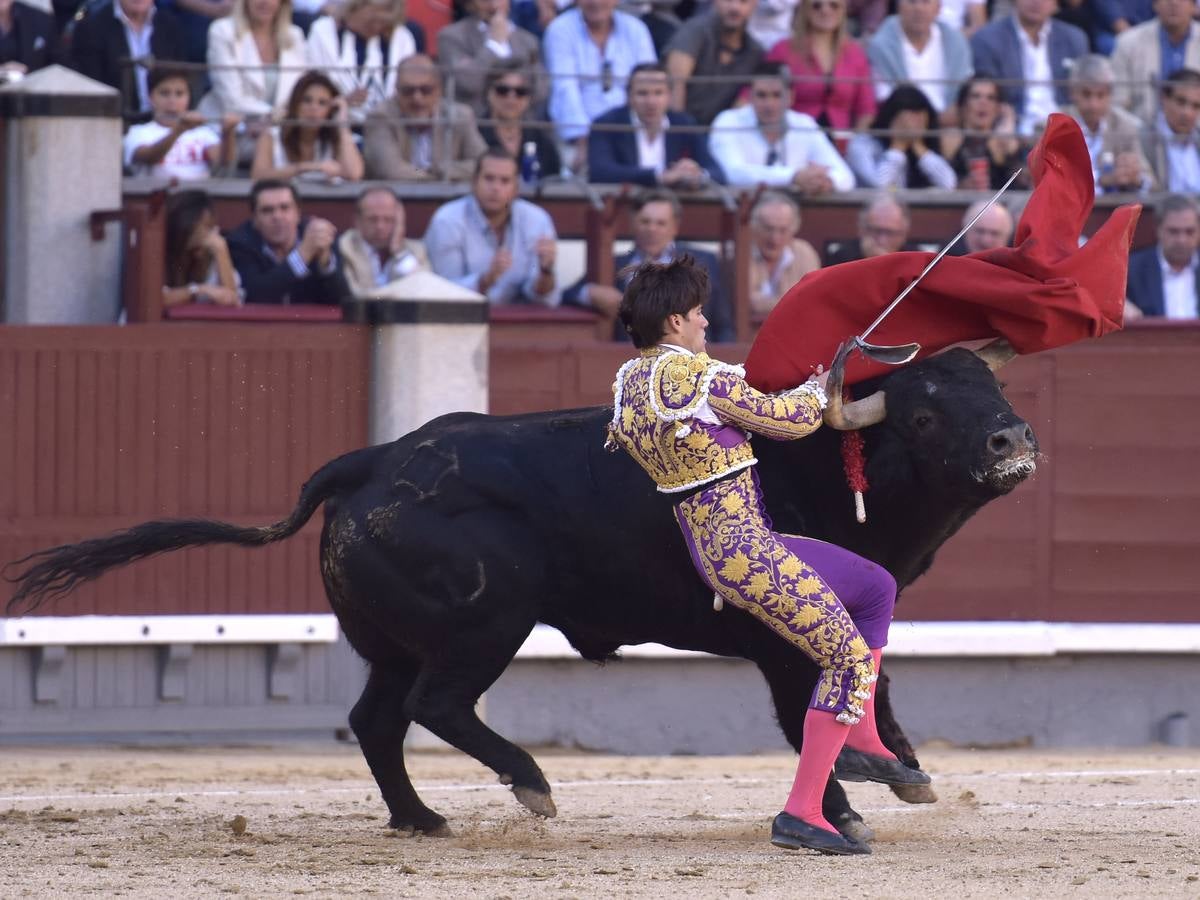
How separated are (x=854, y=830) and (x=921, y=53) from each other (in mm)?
6609

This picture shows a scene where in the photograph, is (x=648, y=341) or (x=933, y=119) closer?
(x=648, y=341)

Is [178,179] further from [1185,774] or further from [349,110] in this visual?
[1185,774]

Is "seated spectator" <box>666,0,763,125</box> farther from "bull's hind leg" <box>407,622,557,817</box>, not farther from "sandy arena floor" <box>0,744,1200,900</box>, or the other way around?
"bull's hind leg" <box>407,622,557,817</box>

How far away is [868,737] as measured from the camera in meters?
5.49

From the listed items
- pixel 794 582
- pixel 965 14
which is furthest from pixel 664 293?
pixel 965 14

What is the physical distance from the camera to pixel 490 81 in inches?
417

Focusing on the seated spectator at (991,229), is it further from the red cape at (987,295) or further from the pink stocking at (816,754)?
the pink stocking at (816,754)

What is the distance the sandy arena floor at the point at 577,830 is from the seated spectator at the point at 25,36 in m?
3.35

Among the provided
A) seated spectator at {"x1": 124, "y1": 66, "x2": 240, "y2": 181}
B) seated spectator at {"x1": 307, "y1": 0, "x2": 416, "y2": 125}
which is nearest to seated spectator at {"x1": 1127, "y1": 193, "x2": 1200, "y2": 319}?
seated spectator at {"x1": 307, "y1": 0, "x2": 416, "y2": 125}

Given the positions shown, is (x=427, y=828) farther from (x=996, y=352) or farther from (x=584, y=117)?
(x=584, y=117)

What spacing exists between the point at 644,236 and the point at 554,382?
2.71ft

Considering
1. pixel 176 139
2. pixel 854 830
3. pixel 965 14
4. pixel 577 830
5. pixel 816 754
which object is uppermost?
pixel 965 14

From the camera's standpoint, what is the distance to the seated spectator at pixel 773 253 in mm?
9547

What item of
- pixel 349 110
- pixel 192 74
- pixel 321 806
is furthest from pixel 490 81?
pixel 321 806
